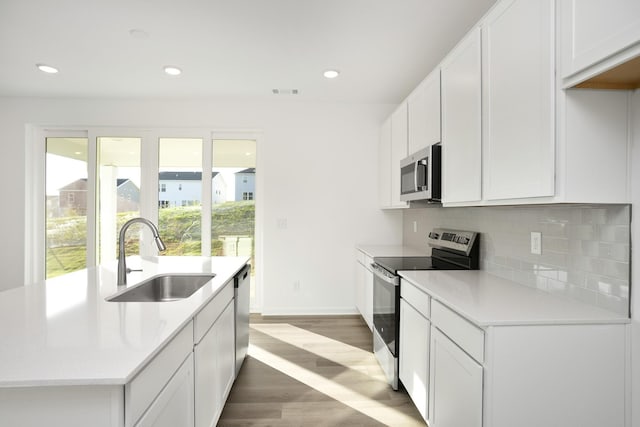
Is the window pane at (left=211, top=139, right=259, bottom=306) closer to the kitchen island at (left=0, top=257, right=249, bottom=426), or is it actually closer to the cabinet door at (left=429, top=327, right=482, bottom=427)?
the kitchen island at (left=0, top=257, right=249, bottom=426)

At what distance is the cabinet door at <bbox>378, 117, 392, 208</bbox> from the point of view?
3.51 metres

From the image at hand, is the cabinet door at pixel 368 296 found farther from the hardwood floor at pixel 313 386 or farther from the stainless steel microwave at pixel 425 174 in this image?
the stainless steel microwave at pixel 425 174

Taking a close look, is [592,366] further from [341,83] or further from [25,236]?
[25,236]

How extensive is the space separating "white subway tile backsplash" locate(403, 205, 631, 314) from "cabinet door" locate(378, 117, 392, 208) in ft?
4.22

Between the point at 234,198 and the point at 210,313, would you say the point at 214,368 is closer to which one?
the point at 210,313

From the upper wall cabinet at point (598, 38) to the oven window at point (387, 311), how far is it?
1506 mm

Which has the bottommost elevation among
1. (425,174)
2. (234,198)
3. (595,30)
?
(234,198)

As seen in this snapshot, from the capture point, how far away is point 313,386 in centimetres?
232

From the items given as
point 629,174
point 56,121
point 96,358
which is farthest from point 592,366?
point 56,121

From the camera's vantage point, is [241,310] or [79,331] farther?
[241,310]

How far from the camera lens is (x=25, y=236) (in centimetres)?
385

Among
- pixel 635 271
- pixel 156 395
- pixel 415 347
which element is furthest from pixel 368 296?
pixel 156 395

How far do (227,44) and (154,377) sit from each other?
2454 mm

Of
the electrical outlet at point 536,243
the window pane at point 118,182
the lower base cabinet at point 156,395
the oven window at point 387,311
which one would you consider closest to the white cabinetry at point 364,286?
the oven window at point 387,311
